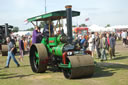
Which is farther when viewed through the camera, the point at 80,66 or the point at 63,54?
the point at 63,54

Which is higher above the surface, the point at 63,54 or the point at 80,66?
the point at 63,54

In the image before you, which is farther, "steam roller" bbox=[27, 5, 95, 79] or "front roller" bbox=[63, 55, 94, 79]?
"steam roller" bbox=[27, 5, 95, 79]

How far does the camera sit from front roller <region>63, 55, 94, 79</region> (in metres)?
5.80

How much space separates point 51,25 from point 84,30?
758 inches

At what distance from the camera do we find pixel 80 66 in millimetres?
5848

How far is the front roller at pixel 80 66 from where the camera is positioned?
5797mm

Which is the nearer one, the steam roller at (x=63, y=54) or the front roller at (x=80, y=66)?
the front roller at (x=80, y=66)

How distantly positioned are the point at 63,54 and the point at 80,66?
610 millimetres

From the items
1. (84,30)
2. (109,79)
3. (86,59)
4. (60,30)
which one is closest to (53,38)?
(60,30)

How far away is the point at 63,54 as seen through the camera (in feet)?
19.7

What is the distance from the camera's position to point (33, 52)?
26.2 feet

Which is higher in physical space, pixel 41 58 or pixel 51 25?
pixel 51 25

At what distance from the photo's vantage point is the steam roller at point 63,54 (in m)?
5.92

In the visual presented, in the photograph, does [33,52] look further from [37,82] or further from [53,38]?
[37,82]
